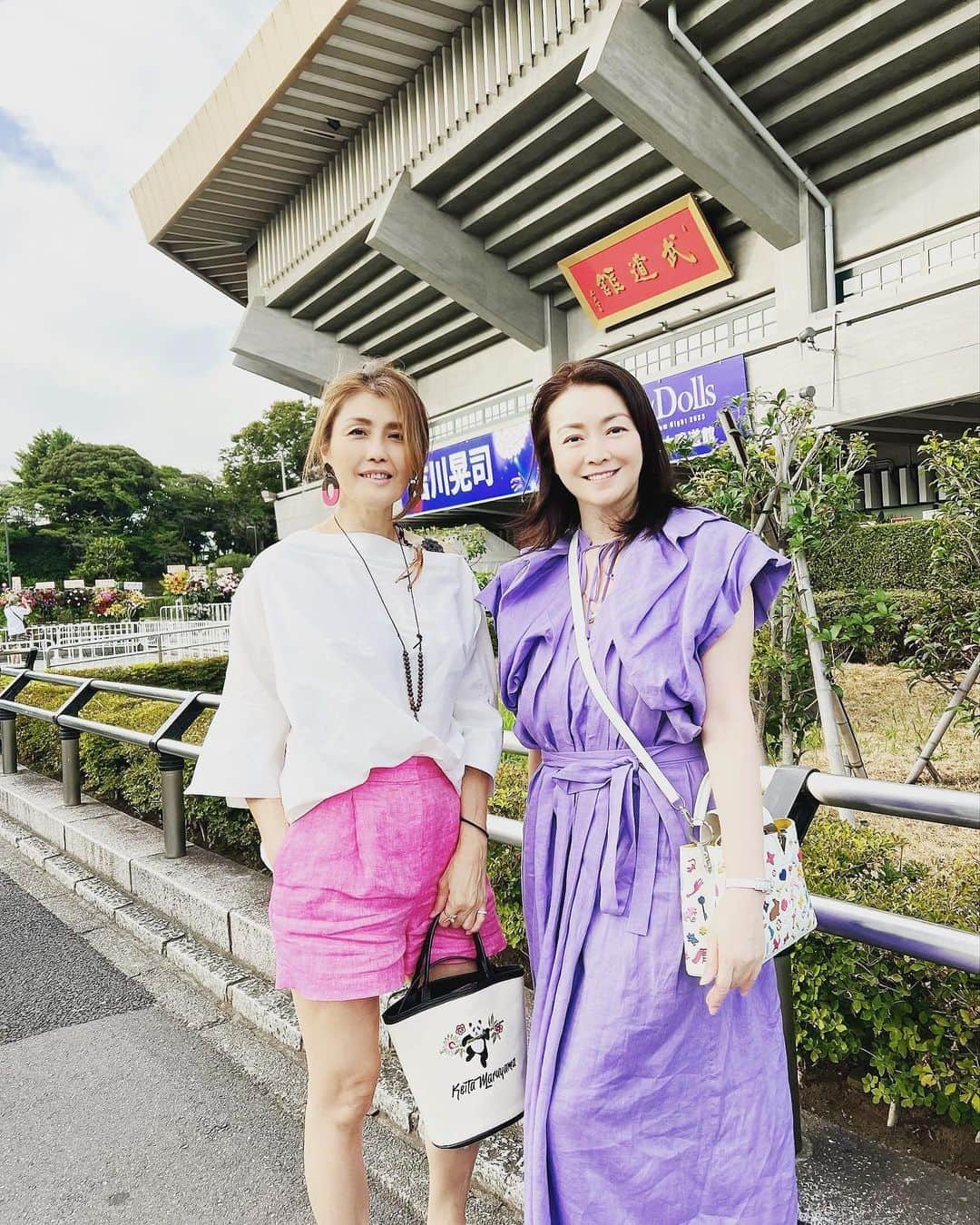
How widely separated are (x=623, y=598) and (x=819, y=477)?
9.36ft

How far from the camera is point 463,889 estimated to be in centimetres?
160

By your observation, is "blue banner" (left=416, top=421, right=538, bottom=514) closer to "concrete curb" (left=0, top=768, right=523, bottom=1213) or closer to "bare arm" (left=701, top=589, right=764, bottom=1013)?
"concrete curb" (left=0, top=768, right=523, bottom=1213)

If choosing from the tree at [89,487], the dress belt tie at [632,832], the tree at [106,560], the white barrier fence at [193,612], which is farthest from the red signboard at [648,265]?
the tree at [89,487]

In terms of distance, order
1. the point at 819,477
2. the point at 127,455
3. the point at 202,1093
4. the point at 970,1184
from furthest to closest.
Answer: the point at 127,455 → the point at 819,477 → the point at 202,1093 → the point at 970,1184

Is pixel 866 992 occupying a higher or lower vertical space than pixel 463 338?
lower

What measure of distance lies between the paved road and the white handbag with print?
111cm

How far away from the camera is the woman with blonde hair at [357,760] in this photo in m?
1.52

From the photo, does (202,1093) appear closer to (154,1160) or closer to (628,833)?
(154,1160)

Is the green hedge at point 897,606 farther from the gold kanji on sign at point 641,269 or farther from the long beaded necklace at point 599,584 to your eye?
the gold kanji on sign at point 641,269

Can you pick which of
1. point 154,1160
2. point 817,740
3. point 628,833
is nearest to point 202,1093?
point 154,1160

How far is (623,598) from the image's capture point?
143 cm

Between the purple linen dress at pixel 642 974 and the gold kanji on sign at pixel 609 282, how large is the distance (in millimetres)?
14233

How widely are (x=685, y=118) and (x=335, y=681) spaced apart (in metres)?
11.2

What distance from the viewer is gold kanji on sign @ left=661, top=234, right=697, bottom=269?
1310 cm
